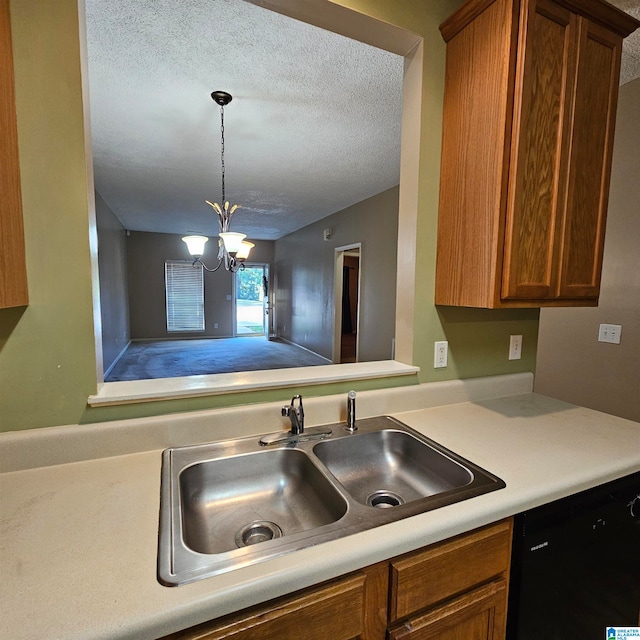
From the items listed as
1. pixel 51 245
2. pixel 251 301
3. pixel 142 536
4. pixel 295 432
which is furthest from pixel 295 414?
pixel 251 301

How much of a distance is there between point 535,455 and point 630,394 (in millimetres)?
1526

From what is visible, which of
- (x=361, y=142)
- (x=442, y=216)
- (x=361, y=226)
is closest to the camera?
(x=442, y=216)

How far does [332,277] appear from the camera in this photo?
5.93 meters

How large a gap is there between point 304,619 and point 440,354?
111cm

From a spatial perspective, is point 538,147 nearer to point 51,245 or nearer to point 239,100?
point 51,245

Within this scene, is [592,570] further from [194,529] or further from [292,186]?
[292,186]

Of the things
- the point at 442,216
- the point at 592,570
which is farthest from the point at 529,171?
the point at 592,570

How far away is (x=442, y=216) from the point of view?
1403 mm

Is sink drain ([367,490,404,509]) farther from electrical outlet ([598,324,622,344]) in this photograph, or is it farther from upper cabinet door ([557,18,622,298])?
electrical outlet ([598,324,622,344])

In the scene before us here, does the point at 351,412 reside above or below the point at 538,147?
below

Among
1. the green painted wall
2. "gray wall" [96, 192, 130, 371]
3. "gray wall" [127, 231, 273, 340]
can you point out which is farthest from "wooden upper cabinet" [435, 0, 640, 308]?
"gray wall" [127, 231, 273, 340]

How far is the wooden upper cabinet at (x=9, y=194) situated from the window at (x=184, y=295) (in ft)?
27.3

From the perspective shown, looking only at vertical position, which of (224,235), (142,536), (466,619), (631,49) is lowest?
(466,619)

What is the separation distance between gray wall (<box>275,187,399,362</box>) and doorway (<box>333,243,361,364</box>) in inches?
5.0
